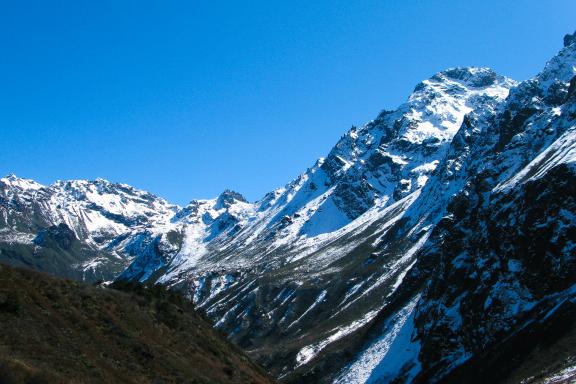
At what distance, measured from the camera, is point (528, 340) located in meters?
75.0

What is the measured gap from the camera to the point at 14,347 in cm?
3953

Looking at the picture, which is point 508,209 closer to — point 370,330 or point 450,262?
point 450,262

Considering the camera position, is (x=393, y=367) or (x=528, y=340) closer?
(x=528, y=340)

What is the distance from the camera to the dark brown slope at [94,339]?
40000 mm

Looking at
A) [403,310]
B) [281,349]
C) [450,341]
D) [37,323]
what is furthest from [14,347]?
[281,349]

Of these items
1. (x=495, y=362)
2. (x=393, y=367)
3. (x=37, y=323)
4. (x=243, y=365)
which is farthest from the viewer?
(x=393, y=367)

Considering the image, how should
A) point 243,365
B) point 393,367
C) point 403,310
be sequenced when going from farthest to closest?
point 403,310
point 393,367
point 243,365

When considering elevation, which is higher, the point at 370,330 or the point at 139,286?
the point at 139,286

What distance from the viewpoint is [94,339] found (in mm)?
47875

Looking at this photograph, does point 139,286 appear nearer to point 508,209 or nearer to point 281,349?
point 508,209

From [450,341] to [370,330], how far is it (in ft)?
154

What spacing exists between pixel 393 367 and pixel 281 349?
7447 centimetres

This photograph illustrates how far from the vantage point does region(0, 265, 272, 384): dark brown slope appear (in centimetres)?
4000

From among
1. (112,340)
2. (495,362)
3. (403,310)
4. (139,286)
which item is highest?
(139,286)
